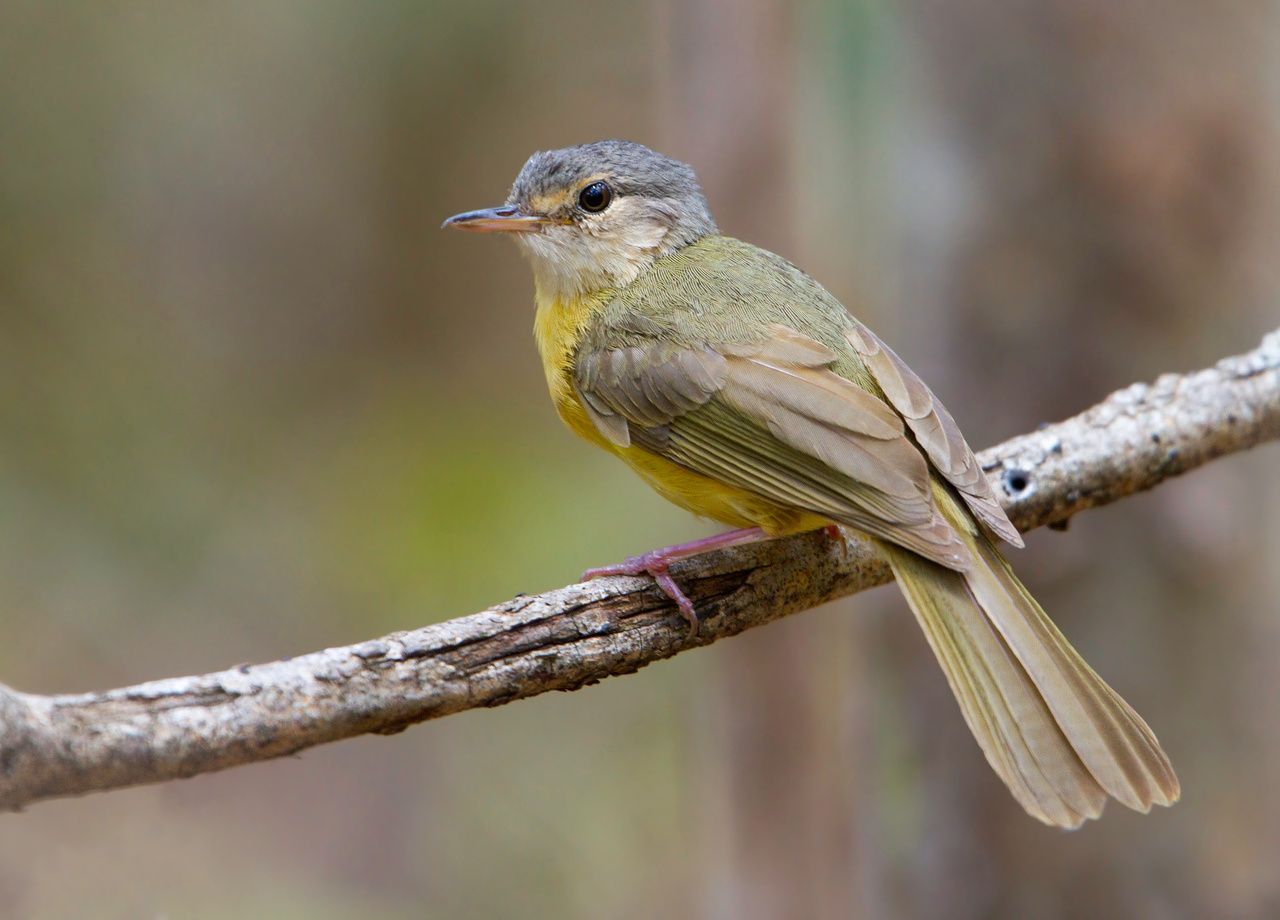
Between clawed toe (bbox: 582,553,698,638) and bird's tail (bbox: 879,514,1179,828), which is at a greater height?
clawed toe (bbox: 582,553,698,638)

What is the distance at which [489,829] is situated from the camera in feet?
21.2

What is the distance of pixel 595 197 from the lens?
13.8 feet

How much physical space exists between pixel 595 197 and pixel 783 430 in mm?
1234

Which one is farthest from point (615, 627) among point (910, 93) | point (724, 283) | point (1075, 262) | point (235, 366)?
point (235, 366)

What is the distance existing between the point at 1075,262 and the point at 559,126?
5814 mm

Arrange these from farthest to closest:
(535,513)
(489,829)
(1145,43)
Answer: (535,513)
(489,829)
(1145,43)

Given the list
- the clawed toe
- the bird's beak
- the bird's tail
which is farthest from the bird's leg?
the bird's beak

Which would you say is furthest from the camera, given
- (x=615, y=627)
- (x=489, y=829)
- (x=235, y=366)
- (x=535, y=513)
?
(x=235, y=366)

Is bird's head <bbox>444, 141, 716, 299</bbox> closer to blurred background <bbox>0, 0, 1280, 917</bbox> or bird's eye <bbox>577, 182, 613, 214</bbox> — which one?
bird's eye <bbox>577, 182, 613, 214</bbox>

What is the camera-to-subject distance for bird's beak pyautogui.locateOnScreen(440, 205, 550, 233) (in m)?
4.10

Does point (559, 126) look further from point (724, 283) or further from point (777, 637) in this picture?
point (724, 283)

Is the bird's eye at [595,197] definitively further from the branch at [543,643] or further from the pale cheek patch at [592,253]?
the branch at [543,643]

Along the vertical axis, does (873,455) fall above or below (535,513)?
below

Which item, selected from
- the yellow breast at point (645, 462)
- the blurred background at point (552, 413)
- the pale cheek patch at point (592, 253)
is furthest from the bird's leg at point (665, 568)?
the blurred background at point (552, 413)
